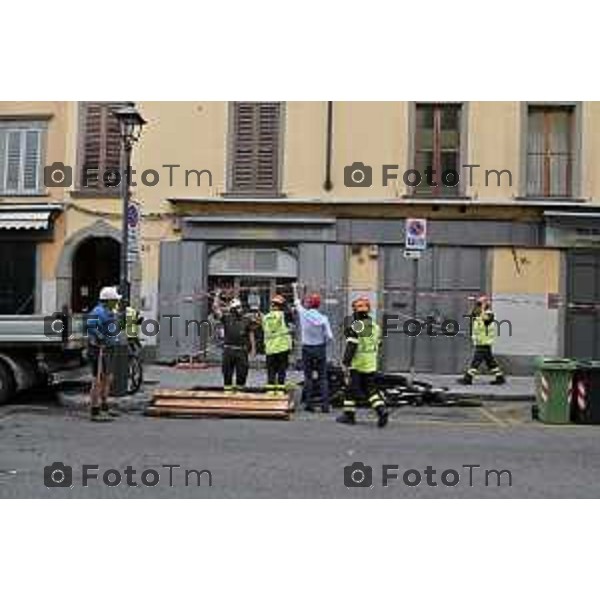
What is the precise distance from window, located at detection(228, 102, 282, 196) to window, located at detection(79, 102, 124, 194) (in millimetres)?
A: 2566

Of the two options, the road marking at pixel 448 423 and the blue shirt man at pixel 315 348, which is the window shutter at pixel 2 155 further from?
the road marking at pixel 448 423

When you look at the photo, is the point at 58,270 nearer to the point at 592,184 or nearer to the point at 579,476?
the point at 592,184

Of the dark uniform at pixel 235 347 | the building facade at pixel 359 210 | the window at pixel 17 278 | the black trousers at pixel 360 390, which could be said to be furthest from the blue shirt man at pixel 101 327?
the window at pixel 17 278

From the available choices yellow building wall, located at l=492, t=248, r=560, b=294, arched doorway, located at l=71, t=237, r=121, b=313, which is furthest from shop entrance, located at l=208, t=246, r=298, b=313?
yellow building wall, located at l=492, t=248, r=560, b=294

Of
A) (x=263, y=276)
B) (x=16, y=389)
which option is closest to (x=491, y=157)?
A: (x=263, y=276)

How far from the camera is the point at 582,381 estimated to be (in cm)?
1375

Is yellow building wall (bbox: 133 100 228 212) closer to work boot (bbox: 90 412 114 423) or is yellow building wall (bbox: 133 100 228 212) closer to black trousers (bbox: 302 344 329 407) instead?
black trousers (bbox: 302 344 329 407)

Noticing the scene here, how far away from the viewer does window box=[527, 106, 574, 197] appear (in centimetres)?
1992

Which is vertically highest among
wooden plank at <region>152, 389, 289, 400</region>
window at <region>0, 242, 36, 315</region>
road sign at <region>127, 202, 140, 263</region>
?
road sign at <region>127, 202, 140, 263</region>

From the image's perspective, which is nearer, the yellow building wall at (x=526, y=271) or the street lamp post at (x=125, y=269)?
the street lamp post at (x=125, y=269)

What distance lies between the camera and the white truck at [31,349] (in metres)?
14.0

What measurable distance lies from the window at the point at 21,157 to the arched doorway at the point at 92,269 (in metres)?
1.68

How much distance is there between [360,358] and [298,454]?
2807mm

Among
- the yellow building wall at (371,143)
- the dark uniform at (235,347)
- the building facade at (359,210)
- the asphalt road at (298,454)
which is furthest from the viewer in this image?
the yellow building wall at (371,143)
